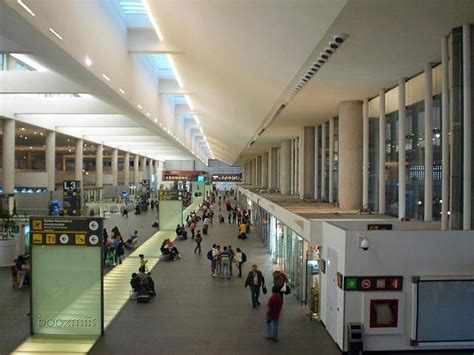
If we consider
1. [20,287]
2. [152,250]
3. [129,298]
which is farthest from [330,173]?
[20,287]

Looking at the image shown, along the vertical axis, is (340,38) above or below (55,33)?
below

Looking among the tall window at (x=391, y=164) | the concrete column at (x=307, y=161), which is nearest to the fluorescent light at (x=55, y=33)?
the tall window at (x=391, y=164)

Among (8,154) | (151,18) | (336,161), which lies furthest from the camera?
(8,154)

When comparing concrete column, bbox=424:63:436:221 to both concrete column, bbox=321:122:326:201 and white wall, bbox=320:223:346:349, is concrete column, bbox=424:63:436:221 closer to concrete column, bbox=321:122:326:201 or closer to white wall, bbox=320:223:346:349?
white wall, bbox=320:223:346:349

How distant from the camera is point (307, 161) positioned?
2433 cm

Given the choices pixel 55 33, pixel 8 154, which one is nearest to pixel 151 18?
pixel 55 33

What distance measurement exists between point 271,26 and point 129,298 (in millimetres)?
7757

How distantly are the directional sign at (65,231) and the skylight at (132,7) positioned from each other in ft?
27.5

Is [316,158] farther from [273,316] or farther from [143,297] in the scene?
[273,316]

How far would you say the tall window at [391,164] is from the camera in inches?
565

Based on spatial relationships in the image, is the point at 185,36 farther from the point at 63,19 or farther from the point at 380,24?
the point at 380,24

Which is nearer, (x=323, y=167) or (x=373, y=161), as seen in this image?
(x=373, y=161)

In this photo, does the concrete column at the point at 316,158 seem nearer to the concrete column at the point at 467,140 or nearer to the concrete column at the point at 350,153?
the concrete column at the point at 350,153

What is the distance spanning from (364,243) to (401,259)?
84 centimetres
